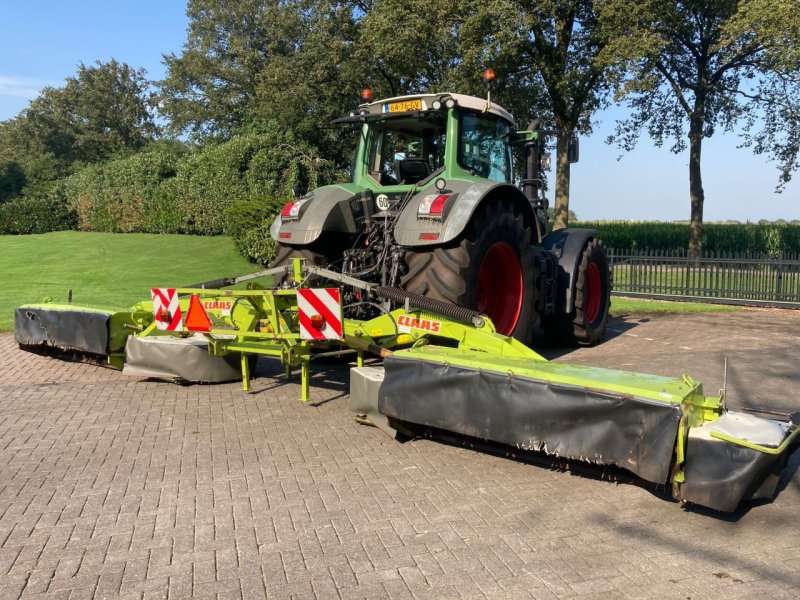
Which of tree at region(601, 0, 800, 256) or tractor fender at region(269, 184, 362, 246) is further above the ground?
tree at region(601, 0, 800, 256)

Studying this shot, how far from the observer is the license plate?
23.5ft

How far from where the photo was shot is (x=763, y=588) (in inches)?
116

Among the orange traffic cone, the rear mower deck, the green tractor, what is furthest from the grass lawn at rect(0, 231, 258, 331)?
the green tractor

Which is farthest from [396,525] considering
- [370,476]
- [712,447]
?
[712,447]

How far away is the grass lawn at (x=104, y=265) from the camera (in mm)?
15500

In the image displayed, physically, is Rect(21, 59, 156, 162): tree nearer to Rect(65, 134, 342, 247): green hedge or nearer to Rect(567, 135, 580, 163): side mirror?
Rect(65, 134, 342, 247): green hedge

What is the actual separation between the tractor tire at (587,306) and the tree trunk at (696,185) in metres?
→ 19.4

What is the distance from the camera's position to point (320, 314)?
18.1 feet

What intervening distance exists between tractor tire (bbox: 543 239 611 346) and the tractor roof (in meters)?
2.30

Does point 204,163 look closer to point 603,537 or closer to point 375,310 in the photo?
point 375,310

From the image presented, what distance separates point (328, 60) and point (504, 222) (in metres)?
20.1

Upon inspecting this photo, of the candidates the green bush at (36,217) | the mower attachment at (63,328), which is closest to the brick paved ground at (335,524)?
the mower attachment at (63,328)

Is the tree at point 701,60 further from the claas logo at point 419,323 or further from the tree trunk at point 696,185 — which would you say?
the claas logo at point 419,323

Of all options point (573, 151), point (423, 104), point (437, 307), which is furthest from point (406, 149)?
point (437, 307)
